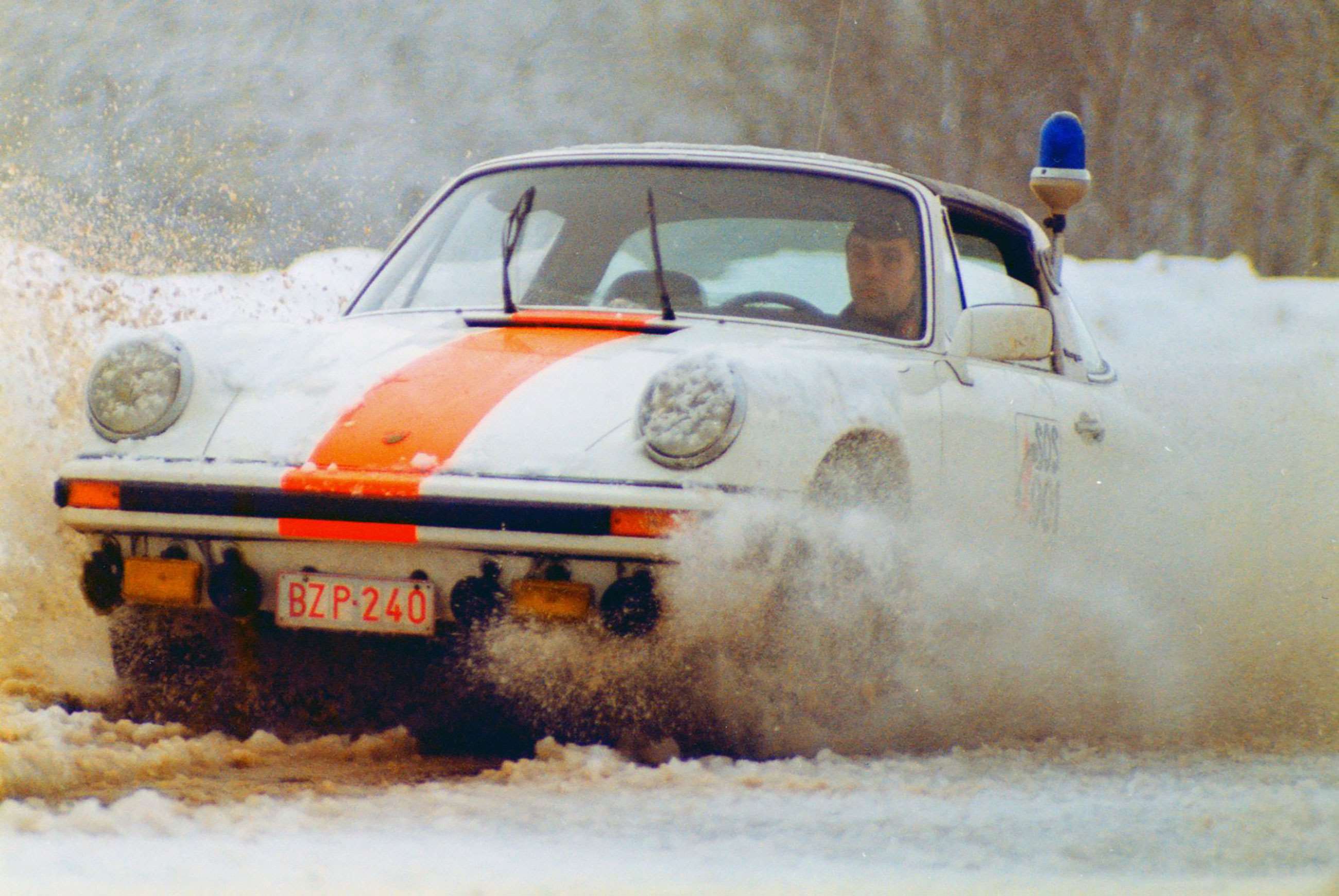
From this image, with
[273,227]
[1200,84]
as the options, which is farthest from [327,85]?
[1200,84]

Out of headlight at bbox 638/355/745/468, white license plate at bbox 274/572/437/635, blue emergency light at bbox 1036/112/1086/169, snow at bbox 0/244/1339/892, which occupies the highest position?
blue emergency light at bbox 1036/112/1086/169

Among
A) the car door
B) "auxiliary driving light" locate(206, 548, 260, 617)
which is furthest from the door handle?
"auxiliary driving light" locate(206, 548, 260, 617)

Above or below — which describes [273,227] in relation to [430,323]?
above

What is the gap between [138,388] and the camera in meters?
3.38

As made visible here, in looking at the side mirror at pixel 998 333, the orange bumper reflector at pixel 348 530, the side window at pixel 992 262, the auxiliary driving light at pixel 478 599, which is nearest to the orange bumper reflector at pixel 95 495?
the orange bumper reflector at pixel 348 530

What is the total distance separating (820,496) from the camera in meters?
3.11

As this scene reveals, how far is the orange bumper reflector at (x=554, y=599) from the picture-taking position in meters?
2.94

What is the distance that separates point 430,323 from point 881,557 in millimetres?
1420

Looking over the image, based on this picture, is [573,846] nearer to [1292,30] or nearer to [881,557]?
[881,557]

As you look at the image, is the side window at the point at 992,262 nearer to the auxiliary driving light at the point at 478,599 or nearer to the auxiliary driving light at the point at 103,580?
the auxiliary driving light at the point at 478,599

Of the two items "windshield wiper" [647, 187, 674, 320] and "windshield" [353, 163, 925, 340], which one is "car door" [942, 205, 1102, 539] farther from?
"windshield wiper" [647, 187, 674, 320]

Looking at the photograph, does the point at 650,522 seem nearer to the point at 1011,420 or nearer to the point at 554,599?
the point at 554,599

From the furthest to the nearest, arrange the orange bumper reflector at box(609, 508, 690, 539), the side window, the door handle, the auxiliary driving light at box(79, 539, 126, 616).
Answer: the door handle → the side window → the auxiliary driving light at box(79, 539, 126, 616) → the orange bumper reflector at box(609, 508, 690, 539)

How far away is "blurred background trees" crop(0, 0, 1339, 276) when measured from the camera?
319 inches
